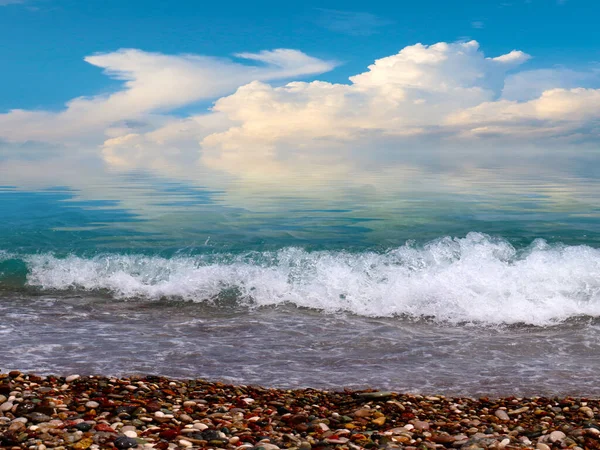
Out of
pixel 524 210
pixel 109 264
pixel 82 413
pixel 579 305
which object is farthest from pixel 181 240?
A: pixel 524 210

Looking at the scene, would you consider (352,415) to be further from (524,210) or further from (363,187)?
(363,187)

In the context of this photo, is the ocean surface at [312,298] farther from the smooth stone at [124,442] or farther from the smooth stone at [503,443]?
the smooth stone at [124,442]

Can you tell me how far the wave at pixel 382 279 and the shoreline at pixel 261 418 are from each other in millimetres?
6922

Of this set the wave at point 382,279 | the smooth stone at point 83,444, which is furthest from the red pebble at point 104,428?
the wave at point 382,279

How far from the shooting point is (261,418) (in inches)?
308

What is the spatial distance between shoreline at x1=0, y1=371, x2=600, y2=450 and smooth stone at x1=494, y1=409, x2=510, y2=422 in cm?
2

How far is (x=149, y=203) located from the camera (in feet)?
126

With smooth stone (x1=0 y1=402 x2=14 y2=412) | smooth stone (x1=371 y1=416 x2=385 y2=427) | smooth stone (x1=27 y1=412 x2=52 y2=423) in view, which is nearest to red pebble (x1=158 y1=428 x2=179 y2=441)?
smooth stone (x1=27 y1=412 x2=52 y2=423)

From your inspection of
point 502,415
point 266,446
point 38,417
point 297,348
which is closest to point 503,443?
point 502,415

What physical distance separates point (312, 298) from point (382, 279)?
9.20 ft

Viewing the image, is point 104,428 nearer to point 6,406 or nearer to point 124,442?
point 124,442

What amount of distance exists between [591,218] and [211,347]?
25.3 m

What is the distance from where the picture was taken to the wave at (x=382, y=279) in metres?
16.3

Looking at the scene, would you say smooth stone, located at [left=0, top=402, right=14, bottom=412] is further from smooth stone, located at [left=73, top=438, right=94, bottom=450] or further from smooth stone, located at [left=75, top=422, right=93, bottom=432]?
smooth stone, located at [left=73, top=438, right=94, bottom=450]
